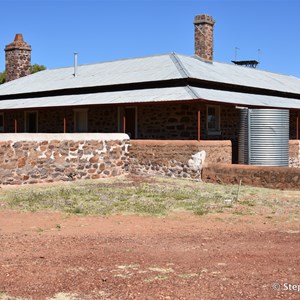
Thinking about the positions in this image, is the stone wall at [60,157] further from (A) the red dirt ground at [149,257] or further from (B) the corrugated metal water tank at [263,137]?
(A) the red dirt ground at [149,257]

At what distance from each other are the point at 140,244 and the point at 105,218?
7.70 feet

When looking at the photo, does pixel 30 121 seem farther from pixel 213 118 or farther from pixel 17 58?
pixel 213 118

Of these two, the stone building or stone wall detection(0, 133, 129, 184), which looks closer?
stone wall detection(0, 133, 129, 184)

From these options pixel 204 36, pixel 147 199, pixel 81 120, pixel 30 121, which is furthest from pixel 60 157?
pixel 204 36

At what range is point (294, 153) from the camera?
21.9 meters

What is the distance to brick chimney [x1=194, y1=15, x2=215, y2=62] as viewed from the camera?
24953 millimetres

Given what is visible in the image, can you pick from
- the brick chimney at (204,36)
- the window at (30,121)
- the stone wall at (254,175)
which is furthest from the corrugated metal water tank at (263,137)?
the window at (30,121)

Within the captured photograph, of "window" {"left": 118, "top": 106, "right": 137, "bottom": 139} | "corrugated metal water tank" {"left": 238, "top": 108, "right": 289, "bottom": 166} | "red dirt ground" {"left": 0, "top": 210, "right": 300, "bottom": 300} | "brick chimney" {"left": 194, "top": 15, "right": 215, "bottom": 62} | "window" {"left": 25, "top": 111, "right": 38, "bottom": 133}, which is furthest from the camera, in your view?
"window" {"left": 25, "top": 111, "right": 38, "bottom": 133}

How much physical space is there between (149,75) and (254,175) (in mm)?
8428

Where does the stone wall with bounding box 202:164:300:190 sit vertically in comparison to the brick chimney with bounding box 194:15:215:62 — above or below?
below

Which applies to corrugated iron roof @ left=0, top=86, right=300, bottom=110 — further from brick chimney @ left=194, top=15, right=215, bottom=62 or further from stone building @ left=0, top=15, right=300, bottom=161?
brick chimney @ left=194, top=15, right=215, bottom=62

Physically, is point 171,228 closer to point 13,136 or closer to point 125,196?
point 125,196

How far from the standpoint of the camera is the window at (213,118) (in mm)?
19844

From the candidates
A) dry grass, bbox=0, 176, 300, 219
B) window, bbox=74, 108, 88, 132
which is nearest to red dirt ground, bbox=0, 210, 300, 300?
dry grass, bbox=0, 176, 300, 219
